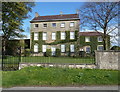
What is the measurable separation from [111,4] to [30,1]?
14211 millimetres

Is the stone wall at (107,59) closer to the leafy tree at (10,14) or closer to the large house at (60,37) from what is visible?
the leafy tree at (10,14)

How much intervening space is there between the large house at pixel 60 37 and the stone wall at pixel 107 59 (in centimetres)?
2070

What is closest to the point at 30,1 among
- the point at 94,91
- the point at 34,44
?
the point at 34,44

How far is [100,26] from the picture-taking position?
76.3 ft

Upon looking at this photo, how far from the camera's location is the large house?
3105 centimetres

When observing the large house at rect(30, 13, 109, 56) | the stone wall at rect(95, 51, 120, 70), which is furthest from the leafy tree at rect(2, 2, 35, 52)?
the stone wall at rect(95, 51, 120, 70)

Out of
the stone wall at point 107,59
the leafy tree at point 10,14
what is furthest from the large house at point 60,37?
the stone wall at point 107,59

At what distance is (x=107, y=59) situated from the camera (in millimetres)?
9586

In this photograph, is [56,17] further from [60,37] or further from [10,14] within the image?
[10,14]

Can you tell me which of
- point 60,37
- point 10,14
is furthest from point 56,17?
point 10,14

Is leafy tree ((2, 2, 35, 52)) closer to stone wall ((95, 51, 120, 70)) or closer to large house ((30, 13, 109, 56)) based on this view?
large house ((30, 13, 109, 56))

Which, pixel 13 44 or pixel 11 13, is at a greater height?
pixel 11 13

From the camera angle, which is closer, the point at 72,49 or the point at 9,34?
the point at 9,34

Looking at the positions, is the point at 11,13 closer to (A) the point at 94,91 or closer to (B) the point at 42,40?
(B) the point at 42,40
